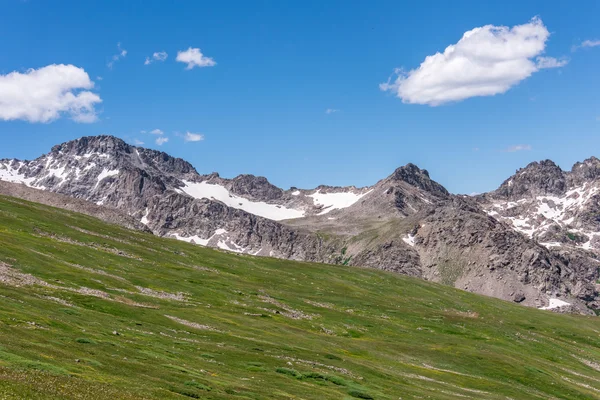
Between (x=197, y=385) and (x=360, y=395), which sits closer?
(x=197, y=385)

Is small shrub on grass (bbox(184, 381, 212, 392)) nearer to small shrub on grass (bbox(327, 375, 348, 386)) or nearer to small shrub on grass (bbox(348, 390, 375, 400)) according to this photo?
→ small shrub on grass (bbox(348, 390, 375, 400))

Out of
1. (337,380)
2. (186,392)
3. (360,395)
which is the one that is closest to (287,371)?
(337,380)

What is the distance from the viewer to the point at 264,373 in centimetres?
6019

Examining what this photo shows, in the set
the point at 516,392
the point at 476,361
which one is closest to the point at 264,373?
the point at 516,392

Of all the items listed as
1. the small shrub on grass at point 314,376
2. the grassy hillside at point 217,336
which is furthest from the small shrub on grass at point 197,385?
the small shrub on grass at point 314,376

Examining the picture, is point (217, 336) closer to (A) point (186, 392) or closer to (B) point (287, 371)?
(B) point (287, 371)

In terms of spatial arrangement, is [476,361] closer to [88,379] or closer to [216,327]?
[216,327]

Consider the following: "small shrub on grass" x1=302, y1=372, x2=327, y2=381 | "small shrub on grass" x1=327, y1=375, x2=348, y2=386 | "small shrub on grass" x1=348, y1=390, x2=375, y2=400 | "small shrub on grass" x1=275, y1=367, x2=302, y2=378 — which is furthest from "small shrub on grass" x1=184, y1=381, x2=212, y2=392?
"small shrub on grass" x1=327, y1=375, x2=348, y2=386

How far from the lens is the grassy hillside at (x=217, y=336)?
4567 centimetres

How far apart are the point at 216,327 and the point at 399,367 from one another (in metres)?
24.6

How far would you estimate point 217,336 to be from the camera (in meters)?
77.0

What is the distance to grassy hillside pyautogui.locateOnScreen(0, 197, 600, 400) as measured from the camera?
45.7m

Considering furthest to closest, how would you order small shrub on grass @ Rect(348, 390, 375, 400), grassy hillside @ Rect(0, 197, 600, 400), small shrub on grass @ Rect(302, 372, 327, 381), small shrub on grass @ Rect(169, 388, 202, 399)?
1. small shrub on grass @ Rect(302, 372, 327, 381)
2. small shrub on grass @ Rect(348, 390, 375, 400)
3. grassy hillside @ Rect(0, 197, 600, 400)
4. small shrub on grass @ Rect(169, 388, 202, 399)

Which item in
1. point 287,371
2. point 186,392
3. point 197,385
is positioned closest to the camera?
point 186,392
